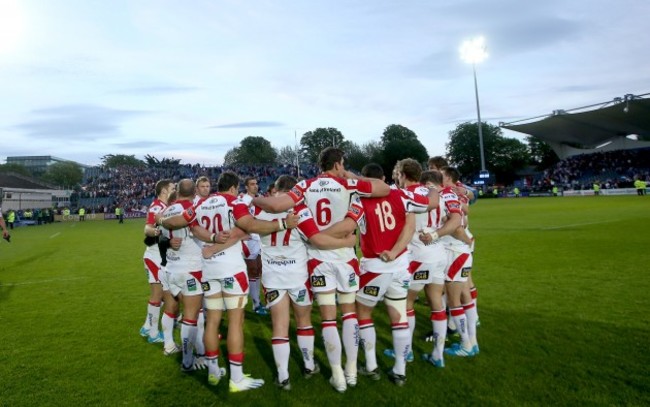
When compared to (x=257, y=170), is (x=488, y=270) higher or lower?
lower

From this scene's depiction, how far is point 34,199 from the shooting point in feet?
211

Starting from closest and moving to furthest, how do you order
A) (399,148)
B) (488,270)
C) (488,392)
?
(488,392) → (488,270) → (399,148)

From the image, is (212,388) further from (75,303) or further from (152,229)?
(75,303)

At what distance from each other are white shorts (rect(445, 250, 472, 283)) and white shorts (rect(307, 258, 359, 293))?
1.64 m

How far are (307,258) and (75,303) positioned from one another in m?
6.95

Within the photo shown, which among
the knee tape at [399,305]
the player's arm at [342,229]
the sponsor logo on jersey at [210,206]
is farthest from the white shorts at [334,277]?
the sponsor logo on jersey at [210,206]

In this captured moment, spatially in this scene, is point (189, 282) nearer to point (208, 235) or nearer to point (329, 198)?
point (208, 235)

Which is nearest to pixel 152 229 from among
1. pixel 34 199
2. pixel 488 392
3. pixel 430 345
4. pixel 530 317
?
pixel 430 345

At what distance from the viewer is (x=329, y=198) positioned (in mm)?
4633

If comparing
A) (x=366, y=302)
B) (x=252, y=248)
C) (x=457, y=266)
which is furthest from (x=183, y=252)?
(x=457, y=266)

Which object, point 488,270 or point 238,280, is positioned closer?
point 238,280

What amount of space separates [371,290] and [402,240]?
2.21ft

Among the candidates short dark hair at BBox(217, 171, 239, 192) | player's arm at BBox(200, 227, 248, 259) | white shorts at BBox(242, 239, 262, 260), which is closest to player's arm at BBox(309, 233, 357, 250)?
player's arm at BBox(200, 227, 248, 259)

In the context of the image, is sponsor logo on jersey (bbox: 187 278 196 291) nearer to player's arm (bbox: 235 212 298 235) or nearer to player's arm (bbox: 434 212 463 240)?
player's arm (bbox: 235 212 298 235)
